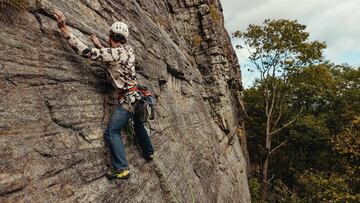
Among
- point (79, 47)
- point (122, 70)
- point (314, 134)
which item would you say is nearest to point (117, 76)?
point (122, 70)

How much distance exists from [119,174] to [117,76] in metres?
2.14

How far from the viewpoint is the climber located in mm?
6625

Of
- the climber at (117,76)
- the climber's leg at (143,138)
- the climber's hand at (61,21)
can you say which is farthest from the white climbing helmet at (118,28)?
the climber's leg at (143,138)

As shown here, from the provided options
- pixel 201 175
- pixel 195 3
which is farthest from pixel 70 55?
pixel 195 3

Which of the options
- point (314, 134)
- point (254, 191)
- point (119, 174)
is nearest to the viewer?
point (119, 174)

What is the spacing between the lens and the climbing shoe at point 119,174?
660 centimetres

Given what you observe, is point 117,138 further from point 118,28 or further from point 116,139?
point 118,28

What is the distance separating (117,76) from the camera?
24.3 feet

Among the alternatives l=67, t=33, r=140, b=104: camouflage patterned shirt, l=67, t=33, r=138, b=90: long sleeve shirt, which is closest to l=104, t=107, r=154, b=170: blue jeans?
l=67, t=33, r=140, b=104: camouflage patterned shirt

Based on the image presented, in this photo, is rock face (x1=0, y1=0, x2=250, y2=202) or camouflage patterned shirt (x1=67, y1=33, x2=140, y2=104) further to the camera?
camouflage patterned shirt (x1=67, y1=33, x2=140, y2=104)

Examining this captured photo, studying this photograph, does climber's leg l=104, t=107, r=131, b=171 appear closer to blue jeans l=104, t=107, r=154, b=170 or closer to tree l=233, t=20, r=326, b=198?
blue jeans l=104, t=107, r=154, b=170

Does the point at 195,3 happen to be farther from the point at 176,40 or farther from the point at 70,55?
the point at 70,55

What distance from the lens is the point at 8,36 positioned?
5.66 metres

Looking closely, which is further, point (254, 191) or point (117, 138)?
point (254, 191)
